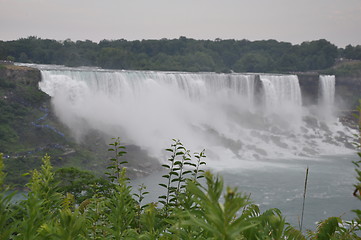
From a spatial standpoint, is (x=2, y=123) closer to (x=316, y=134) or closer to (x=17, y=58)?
(x=17, y=58)

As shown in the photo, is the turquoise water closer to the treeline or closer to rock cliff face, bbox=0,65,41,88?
rock cliff face, bbox=0,65,41,88

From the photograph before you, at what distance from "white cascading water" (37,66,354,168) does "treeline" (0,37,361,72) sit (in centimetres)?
1479

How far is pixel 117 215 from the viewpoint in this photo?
241 cm

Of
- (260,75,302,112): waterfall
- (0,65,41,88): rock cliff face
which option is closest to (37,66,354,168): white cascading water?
(260,75,302,112): waterfall

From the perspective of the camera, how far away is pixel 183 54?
81.0 m

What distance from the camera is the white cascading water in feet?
122

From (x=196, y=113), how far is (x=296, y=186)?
835 inches

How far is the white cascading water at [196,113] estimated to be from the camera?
122ft

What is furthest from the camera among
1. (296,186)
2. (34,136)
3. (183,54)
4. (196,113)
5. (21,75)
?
(183,54)

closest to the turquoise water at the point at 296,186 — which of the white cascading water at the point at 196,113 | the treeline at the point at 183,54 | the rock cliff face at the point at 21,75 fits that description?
the white cascading water at the point at 196,113

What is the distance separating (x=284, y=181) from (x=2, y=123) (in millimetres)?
19855

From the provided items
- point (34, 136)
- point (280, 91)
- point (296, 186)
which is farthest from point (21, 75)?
point (280, 91)

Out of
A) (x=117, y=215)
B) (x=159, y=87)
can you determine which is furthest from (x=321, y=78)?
(x=117, y=215)

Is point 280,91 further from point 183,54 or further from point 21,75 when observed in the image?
point 21,75
